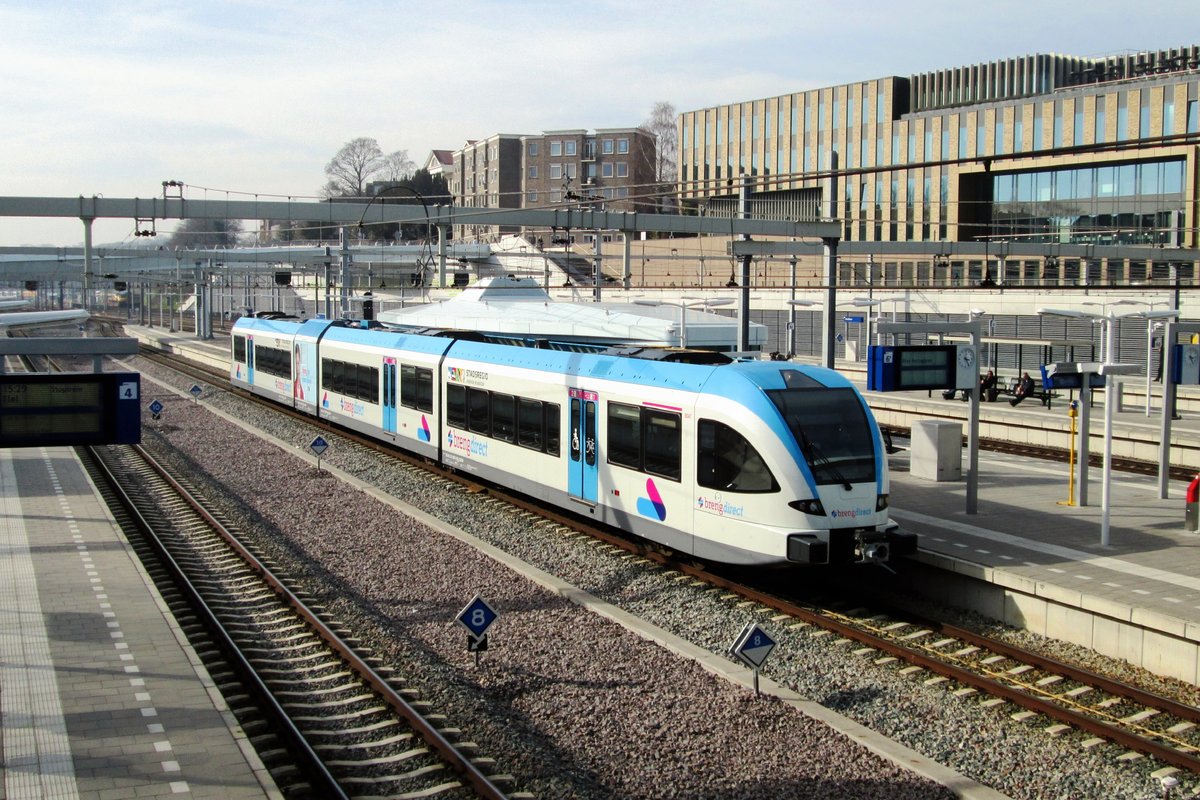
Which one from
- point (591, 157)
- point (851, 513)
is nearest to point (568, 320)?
point (851, 513)

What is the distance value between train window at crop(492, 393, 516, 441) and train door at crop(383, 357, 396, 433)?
534 centimetres

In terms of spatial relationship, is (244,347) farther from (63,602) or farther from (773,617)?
(773,617)

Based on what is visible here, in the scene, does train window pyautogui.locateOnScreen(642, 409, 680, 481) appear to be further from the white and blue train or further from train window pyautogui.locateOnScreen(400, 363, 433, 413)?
train window pyautogui.locateOnScreen(400, 363, 433, 413)

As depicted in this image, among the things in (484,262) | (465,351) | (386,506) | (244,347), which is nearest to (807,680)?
(386,506)

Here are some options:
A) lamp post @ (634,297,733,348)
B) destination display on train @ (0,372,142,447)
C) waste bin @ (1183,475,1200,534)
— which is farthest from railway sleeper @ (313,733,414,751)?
lamp post @ (634,297,733,348)

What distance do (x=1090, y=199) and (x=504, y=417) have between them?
36.7m

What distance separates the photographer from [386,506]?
18.2 metres

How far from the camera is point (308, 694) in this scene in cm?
999

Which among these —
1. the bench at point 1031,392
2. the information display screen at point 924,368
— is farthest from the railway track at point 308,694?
the bench at point 1031,392

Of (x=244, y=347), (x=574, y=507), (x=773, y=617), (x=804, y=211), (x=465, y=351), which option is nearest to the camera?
(x=773, y=617)

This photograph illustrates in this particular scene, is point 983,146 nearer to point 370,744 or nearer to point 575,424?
point 575,424

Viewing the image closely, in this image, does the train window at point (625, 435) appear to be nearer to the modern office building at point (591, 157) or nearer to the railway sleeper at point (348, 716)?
the railway sleeper at point (348, 716)

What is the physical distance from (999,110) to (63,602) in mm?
49148

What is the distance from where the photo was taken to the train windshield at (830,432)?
480 inches
